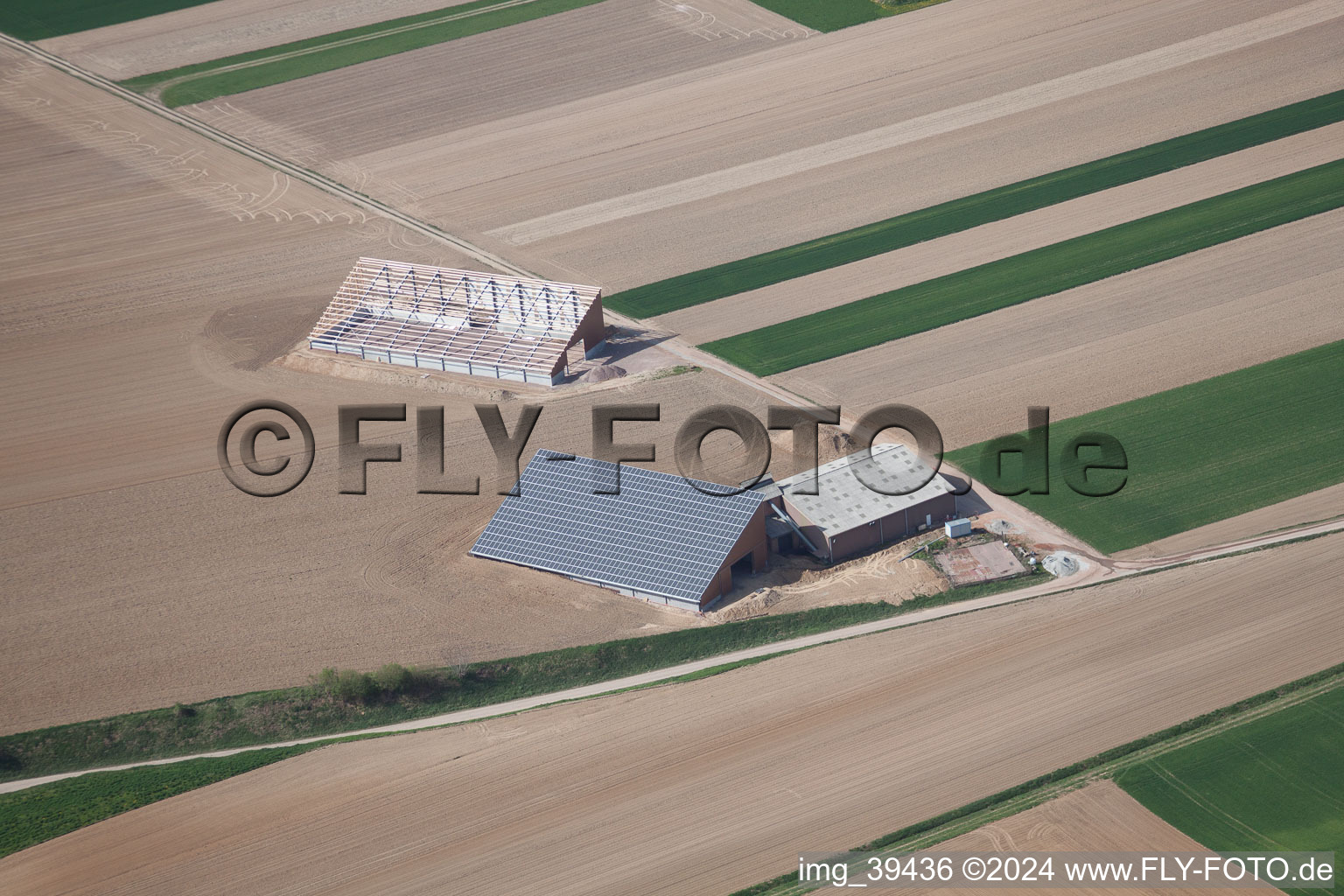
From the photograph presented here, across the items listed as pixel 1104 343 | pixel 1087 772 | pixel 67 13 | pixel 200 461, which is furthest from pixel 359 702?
pixel 67 13

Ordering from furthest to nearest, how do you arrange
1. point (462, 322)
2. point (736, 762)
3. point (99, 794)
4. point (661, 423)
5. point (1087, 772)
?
point (462, 322) < point (661, 423) < point (99, 794) < point (736, 762) < point (1087, 772)

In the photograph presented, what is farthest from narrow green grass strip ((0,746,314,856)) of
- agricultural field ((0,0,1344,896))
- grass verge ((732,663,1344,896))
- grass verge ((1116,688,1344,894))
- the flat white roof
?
grass verge ((1116,688,1344,894))

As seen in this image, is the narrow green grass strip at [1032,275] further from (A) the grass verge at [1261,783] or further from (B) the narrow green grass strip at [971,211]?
(A) the grass verge at [1261,783]

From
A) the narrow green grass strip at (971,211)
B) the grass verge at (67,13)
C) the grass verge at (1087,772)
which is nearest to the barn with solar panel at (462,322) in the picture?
the narrow green grass strip at (971,211)

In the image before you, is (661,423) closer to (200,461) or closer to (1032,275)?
(200,461)

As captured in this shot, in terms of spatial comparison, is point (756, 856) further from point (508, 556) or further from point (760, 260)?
point (760, 260)

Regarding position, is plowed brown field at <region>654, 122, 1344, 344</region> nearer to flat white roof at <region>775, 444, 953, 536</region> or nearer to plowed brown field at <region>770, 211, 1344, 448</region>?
plowed brown field at <region>770, 211, 1344, 448</region>
